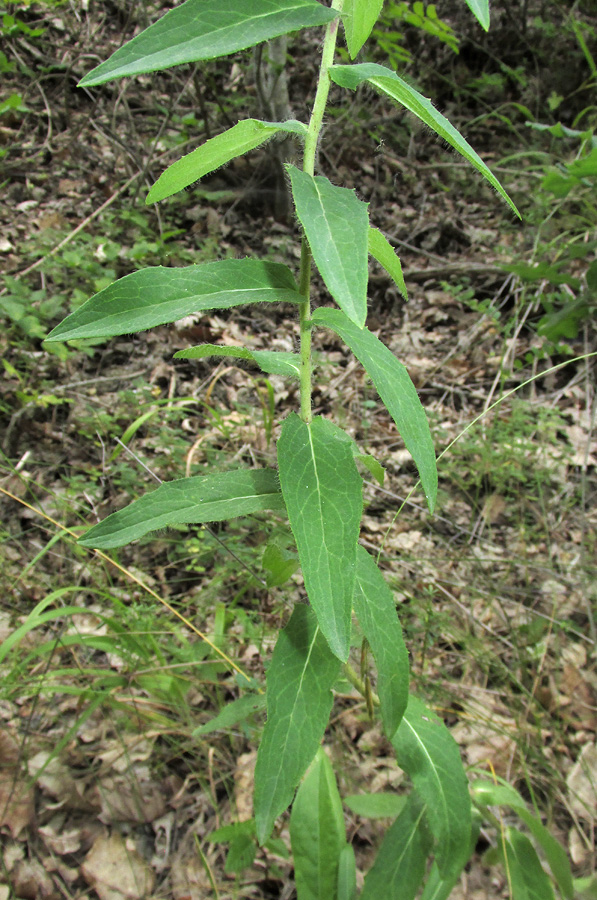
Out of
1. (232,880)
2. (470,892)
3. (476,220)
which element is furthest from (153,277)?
(476,220)

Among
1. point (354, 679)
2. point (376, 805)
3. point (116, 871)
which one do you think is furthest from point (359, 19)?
point (116, 871)

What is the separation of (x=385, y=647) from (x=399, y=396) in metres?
0.47

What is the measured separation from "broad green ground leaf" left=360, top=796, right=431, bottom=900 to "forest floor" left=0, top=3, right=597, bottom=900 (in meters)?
0.44

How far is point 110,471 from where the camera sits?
2.73 meters

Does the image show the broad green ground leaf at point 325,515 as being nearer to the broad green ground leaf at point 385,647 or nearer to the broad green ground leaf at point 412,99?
the broad green ground leaf at point 385,647

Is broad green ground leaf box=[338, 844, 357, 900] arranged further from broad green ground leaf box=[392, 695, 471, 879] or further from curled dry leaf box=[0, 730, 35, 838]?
curled dry leaf box=[0, 730, 35, 838]

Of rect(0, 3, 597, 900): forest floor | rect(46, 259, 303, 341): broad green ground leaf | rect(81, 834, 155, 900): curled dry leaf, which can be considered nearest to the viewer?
rect(46, 259, 303, 341): broad green ground leaf

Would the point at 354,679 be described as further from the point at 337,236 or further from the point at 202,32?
the point at 202,32

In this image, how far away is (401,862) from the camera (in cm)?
124

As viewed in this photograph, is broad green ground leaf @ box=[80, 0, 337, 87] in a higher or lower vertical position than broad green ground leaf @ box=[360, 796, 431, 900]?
higher

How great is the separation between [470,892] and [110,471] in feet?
7.21

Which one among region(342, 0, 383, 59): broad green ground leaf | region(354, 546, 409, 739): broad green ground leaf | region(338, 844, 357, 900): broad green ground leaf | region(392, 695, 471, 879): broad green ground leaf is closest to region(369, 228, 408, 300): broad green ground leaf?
region(342, 0, 383, 59): broad green ground leaf

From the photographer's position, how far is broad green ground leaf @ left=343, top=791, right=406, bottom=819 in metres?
1.45

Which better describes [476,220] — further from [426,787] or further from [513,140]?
[426,787]
